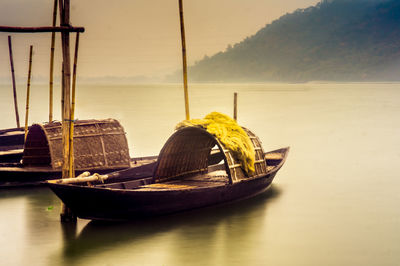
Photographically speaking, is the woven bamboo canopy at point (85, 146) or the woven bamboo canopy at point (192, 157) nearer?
the woven bamboo canopy at point (192, 157)

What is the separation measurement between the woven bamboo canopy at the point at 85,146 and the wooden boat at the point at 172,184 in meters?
1.39

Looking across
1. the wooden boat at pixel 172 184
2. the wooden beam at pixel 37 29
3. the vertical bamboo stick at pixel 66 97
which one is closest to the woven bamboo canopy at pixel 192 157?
the wooden boat at pixel 172 184

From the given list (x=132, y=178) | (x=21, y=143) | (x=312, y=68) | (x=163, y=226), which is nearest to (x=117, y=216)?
(x=163, y=226)

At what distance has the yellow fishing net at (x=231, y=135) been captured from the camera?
11.4 m

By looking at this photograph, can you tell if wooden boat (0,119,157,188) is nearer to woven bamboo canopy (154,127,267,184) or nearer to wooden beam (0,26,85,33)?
woven bamboo canopy (154,127,267,184)

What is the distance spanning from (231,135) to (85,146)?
Answer: 417 centimetres

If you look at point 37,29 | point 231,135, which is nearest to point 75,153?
point 231,135

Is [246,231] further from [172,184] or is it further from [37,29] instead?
[37,29]

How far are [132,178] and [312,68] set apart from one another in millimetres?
156613

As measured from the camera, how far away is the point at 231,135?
11.8 metres

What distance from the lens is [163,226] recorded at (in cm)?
1060

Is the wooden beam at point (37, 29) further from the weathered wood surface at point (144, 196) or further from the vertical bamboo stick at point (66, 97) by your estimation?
the weathered wood surface at point (144, 196)

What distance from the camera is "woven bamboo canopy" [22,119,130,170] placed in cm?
1321

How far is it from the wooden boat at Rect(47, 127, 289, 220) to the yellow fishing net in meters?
0.12
